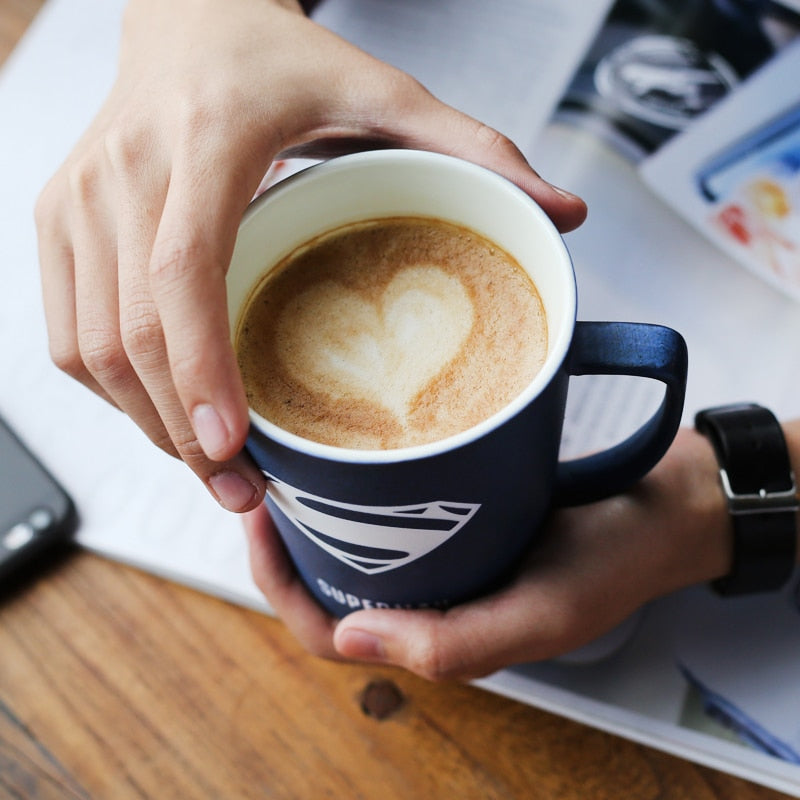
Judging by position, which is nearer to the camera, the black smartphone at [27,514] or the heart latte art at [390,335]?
the heart latte art at [390,335]

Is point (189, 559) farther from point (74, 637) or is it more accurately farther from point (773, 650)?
point (773, 650)

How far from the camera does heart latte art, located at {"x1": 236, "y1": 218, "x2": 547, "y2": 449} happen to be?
1.48ft

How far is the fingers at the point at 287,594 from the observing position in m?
0.58

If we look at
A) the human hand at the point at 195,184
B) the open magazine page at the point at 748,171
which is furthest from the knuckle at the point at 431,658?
the open magazine page at the point at 748,171

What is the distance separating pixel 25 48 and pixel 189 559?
633 millimetres

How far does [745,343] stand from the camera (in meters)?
0.70

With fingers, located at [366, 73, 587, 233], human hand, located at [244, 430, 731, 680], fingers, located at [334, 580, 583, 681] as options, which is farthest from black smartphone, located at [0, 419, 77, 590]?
fingers, located at [366, 73, 587, 233]

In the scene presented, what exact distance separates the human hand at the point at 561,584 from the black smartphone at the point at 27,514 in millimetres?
171

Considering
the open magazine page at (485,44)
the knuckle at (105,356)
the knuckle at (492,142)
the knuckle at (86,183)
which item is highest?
the knuckle at (86,183)

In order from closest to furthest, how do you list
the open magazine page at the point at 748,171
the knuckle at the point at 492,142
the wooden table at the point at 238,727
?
the knuckle at the point at 492,142
the wooden table at the point at 238,727
the open magazine page at the point at 748,171

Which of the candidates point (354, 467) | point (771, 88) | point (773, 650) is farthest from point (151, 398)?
point (771, 88)

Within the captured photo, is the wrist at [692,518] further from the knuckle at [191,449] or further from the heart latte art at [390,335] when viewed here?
the knuckle at [191,449]

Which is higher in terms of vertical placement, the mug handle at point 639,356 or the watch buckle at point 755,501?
the mug handle at point 639,356

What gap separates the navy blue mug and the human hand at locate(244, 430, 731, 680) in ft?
0.06
